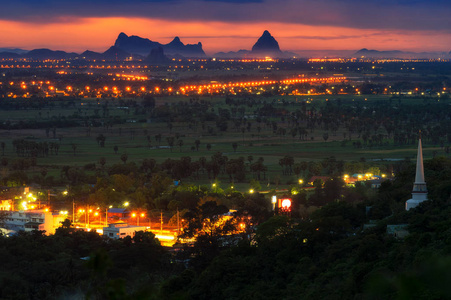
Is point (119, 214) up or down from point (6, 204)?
up

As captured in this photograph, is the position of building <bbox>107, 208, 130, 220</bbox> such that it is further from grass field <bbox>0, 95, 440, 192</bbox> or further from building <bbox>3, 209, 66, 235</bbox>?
grass field <bbox>0, 95, 440, 192</bbox>

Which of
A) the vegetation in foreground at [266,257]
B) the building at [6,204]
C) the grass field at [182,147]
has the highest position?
the vegetation in foreground at [266,257]

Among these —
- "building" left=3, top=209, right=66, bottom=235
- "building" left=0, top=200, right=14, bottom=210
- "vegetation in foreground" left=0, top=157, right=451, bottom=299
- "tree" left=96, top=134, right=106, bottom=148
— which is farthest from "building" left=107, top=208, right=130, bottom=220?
"tree" left=96, top=134, right=106, bottom=148

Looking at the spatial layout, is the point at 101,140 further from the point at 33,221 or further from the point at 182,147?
the point at 33,221

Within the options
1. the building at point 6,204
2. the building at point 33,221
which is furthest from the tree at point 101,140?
the building at point 33,221

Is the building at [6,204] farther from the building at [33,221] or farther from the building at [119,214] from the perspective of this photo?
the building at [119,214]

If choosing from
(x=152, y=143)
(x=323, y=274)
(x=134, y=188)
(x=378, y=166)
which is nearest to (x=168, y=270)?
(x=323, y=274)

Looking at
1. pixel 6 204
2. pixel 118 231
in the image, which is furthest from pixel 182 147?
pixel 118 231

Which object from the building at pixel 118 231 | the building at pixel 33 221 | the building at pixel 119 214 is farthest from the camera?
the building at pixel 119 214

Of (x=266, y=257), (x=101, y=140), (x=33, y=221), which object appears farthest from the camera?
(x=101, y=140)
